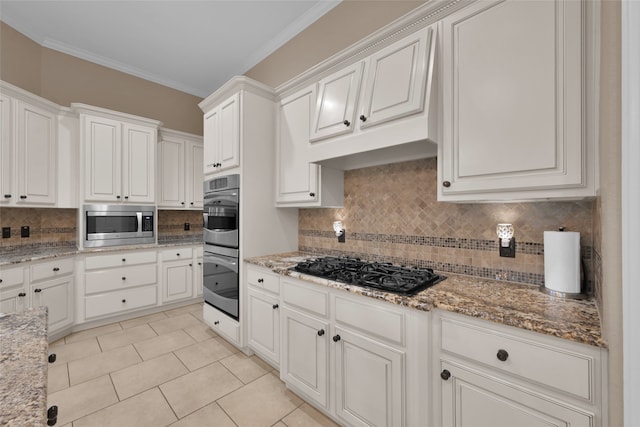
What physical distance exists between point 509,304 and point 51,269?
3.86 m

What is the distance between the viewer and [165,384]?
2.08 meters

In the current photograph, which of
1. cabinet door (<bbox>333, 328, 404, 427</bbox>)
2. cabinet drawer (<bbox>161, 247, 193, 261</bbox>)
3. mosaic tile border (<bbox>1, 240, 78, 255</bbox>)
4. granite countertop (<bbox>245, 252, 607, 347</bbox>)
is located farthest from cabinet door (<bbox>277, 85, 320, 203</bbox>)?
mosaic tile border (<bbox>1, 240, 78, 255</bbox>)

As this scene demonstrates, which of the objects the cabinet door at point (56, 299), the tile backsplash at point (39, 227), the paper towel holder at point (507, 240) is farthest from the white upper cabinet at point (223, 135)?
the paper towel holder at point (507, 240)

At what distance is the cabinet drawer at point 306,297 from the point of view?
5.47 ft

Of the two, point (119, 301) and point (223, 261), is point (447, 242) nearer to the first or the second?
point (223, 261)

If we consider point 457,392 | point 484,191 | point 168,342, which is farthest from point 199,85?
point 457,392

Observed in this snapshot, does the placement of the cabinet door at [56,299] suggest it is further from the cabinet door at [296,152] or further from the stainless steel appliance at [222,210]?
the cabinet door at [296,152]

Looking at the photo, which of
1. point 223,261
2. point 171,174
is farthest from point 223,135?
point 171,174

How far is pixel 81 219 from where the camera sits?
10.0 feet

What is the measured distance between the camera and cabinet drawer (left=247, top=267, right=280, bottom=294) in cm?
212

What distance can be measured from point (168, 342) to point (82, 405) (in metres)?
0.90

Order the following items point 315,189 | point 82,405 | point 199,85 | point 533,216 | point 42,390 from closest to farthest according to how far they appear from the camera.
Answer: point 42,390, point 533,216, point 82,405, point 315,189, point 199,85

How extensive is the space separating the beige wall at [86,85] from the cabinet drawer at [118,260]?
1.99 m

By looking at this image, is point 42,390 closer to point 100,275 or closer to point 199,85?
point 100,275
